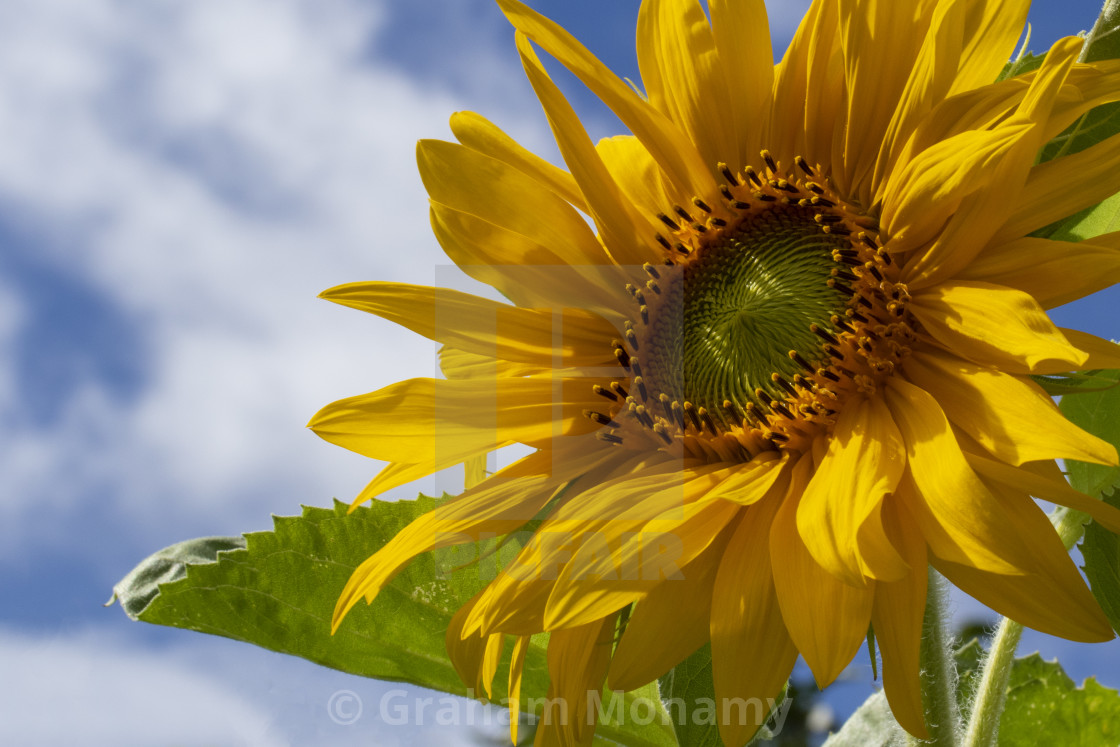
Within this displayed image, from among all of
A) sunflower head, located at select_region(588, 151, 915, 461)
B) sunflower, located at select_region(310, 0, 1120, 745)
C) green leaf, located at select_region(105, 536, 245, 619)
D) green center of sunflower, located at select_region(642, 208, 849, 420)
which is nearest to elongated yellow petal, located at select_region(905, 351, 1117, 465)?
sunflower, located at select_region(310, 0, 1120, 745)

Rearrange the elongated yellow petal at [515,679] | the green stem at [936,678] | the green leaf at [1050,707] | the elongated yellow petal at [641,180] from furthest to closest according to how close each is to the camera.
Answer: the green leaf at [1050,707]
the elongated yellow petal at [641,180]
the elongated yellow petal at [515,679]
the green stem at [936,678]

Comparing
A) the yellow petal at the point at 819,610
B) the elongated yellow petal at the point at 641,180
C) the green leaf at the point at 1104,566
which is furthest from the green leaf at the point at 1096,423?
the elongated yellow petal at the point at 641,180

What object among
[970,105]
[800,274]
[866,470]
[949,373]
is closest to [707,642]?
[866,470]

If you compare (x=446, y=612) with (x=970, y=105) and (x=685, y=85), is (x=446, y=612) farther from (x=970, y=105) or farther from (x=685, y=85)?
(x=970, y=105)

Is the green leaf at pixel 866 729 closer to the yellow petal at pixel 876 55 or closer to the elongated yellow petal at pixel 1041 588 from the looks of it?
the elongated yellow petal at pixel 1041 588

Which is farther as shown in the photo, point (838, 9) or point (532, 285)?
point (532, 285)

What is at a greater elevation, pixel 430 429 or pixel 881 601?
pixel 430 429

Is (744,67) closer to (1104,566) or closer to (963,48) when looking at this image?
(963,48)
